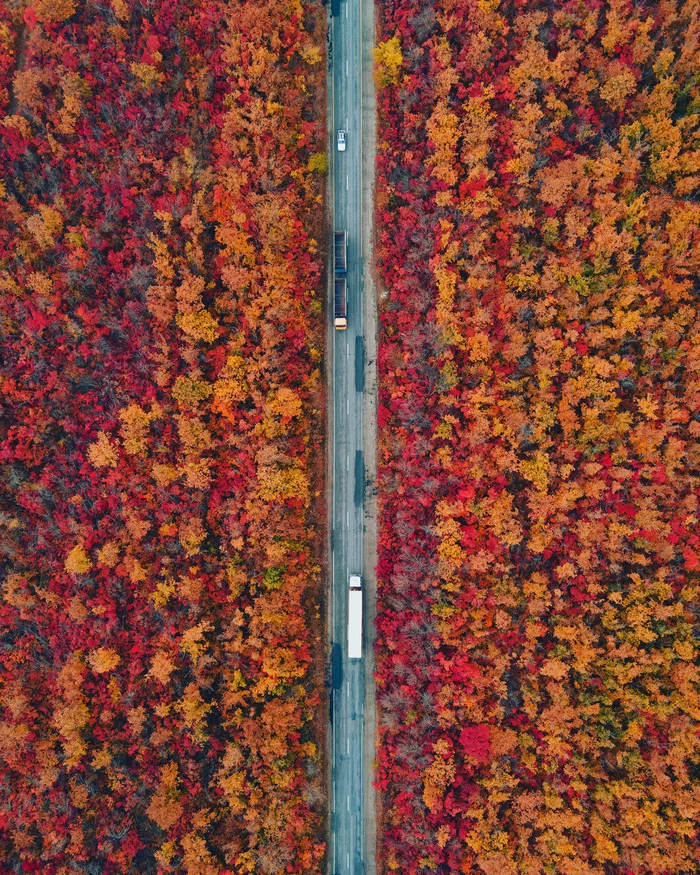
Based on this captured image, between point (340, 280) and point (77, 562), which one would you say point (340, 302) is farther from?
point (77, 562)

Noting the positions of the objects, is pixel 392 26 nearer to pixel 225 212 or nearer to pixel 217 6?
pixel 217 6

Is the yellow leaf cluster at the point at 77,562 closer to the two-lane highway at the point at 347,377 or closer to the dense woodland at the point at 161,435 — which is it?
the dense woodland at the point at 161,435

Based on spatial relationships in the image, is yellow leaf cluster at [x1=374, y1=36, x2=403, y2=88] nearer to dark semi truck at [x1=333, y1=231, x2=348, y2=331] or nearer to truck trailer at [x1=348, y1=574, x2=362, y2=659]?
dark semi truck at [x1=333, y1=231, x2=348, y2=331]

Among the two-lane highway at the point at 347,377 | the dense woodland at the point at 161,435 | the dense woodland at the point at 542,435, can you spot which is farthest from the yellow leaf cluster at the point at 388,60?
the dense woodland at the point at 161,435

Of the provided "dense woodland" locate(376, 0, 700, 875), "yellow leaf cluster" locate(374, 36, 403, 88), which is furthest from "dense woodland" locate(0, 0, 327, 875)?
"dense woodland" locate(376, 0, 700, 875)

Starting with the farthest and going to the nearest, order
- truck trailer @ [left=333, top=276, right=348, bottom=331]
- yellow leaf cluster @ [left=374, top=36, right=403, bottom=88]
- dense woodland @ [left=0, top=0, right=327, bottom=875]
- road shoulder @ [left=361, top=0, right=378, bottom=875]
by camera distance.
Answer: truck trailer @ [left=333, top=276, right=348, bottom=331] → road shoulder @ [left=361, top=0, right=378, bottom=875] → yellow leaf cluster @ [left=374, top=36, right=403, bottom=88] → dense woodland @ [left=0, top=0, right=327, bottom=875]

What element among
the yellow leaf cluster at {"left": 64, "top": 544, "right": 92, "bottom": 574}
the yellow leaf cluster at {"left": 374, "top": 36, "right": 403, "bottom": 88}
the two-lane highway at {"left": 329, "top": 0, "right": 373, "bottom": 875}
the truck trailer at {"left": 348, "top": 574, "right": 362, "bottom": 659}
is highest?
the yellow leaf cluster at {"left": 374, "top": 36, "right": 403, "bottom": 88}

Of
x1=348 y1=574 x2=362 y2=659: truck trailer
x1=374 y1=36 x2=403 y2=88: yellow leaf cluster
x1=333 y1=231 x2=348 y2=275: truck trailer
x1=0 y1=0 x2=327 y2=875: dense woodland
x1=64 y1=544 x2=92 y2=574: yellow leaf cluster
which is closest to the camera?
x1=0 y1=0 x2=327 y2=875: dense woodland
